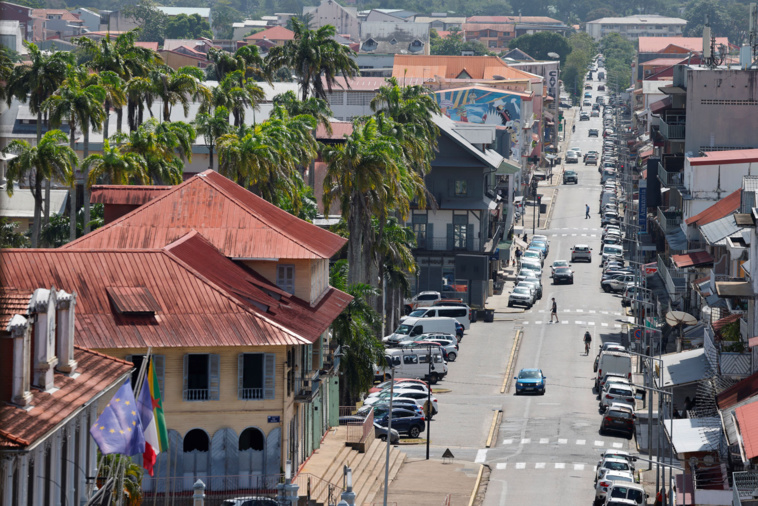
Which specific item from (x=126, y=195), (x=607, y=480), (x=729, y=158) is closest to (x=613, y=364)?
(x=729, y=158)

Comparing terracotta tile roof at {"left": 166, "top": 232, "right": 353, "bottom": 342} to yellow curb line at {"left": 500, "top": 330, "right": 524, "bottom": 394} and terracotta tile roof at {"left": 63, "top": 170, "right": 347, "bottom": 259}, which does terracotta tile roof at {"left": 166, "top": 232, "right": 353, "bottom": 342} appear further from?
yellow curb line at {"left": 500, "top": 330, "right": 524, "bottom": 394}

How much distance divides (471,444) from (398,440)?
12.5ft

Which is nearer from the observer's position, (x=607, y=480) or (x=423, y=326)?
(x=607, y=480)

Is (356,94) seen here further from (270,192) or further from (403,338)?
(270,192)

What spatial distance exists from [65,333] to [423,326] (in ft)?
223

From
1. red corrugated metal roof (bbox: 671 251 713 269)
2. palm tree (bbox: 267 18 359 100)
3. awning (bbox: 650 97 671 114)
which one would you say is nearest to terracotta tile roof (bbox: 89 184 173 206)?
red corrugated metal roof (bbox: 671 251 713 269)

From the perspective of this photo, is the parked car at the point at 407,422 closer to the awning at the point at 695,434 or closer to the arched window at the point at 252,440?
the awning at the point at 695,434

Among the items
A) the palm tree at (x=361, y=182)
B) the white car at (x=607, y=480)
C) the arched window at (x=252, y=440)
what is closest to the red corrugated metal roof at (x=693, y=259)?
the palm tree at (x=361, y=182)

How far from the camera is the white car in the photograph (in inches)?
2395

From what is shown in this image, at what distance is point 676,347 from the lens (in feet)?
315

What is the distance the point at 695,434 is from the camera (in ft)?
183

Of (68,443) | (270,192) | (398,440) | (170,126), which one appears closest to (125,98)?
(170,126)

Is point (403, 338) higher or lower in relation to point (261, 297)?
lower

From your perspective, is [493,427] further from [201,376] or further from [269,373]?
Answer: [201,376]
